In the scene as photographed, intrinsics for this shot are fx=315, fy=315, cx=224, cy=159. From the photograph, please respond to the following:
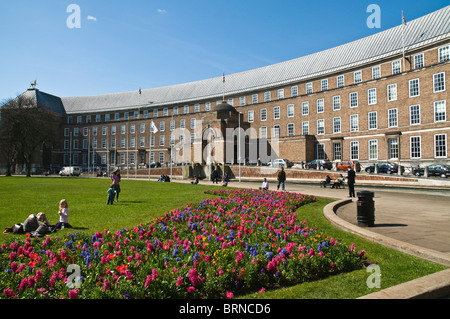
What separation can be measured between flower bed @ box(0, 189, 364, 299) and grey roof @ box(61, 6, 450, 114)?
46715mm

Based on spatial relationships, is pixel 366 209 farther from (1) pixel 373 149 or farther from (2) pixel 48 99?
(2) pixel 48 99

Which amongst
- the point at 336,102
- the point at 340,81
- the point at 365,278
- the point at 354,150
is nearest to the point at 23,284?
the point at 365,278

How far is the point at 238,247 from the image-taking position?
Answer: 7.07 metres

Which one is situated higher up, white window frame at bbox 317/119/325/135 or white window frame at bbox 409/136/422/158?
white window frame at bbox 317/119/325/135

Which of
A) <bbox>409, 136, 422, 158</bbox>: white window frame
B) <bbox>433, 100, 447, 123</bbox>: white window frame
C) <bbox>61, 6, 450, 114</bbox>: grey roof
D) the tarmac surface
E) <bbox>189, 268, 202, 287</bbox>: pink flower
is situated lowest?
the tarmac surface

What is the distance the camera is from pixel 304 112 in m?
59.4

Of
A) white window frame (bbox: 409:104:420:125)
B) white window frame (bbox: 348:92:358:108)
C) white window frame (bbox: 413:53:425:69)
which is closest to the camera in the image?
white window frame (bbox: 409:104:420:125)

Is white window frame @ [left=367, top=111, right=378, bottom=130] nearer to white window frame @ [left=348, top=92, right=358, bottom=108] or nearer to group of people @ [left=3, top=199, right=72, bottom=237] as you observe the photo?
white window frame @ [left=348, top=92, right=358, bottom=108]

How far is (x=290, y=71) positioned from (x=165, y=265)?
64.5 meters

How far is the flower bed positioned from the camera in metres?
4.91

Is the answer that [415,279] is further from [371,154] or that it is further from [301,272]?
[371,154]

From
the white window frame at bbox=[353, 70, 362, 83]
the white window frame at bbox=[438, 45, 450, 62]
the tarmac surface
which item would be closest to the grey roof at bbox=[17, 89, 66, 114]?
the white window frame at bbox=[353, 70, 362, 83]
